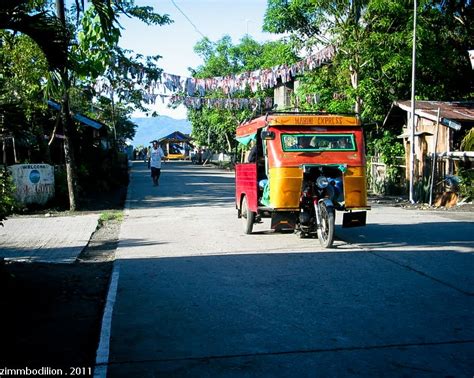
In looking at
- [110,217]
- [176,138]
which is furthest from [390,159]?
[176,138]

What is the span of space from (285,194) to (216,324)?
15.5 feet

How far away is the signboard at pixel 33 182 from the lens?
15562mm

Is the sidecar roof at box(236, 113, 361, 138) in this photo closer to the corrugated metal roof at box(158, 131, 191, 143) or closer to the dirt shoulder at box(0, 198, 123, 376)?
the dirt shoulder at box(0, 198, 123, 376)

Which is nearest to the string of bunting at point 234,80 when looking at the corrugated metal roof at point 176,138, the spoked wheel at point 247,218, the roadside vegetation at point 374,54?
the roadside vegetation at point 374,54

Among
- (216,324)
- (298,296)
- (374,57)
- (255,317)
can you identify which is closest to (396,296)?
(298,296)

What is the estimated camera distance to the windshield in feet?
32.9

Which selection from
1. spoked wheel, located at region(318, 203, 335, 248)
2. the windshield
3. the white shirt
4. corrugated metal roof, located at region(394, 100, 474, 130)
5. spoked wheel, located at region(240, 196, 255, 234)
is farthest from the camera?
the white shirt

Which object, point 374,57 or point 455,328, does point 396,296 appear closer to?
point 455,328

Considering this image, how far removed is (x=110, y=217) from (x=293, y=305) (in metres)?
9.46

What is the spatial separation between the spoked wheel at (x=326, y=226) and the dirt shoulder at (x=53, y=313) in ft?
12.1

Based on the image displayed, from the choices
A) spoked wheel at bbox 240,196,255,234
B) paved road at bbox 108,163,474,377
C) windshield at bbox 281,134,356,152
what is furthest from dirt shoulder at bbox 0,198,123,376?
windshield at bbox 281,134,356,152

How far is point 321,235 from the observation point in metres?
9.72

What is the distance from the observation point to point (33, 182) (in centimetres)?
1584

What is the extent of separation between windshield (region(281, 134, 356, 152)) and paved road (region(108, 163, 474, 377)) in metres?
1.77
